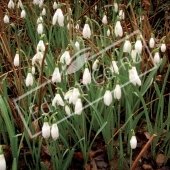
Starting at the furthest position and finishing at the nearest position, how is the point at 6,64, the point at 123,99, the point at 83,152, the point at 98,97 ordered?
the point at 6,64
the point at 123,99
the point at 98,97
the point at 83,152

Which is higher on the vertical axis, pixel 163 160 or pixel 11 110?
pixel 11 110

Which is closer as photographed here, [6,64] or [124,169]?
[124,169]

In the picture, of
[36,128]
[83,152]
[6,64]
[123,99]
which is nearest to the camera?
[83,152]

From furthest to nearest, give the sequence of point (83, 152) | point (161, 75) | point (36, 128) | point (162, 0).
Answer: point (162, 0), point (161, 75), point (36, 128), point (83, 152)

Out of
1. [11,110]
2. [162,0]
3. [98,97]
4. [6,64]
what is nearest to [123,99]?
[98,97]

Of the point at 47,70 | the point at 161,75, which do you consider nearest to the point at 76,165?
the point at 47,70

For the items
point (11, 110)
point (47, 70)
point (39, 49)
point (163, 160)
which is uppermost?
point (39, 49)

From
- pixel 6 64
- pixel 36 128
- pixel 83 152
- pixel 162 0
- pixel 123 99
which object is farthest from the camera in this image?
pixel 162 0

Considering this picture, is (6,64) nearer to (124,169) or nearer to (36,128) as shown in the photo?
(36,128)

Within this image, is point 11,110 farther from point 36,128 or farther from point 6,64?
point 6,64
